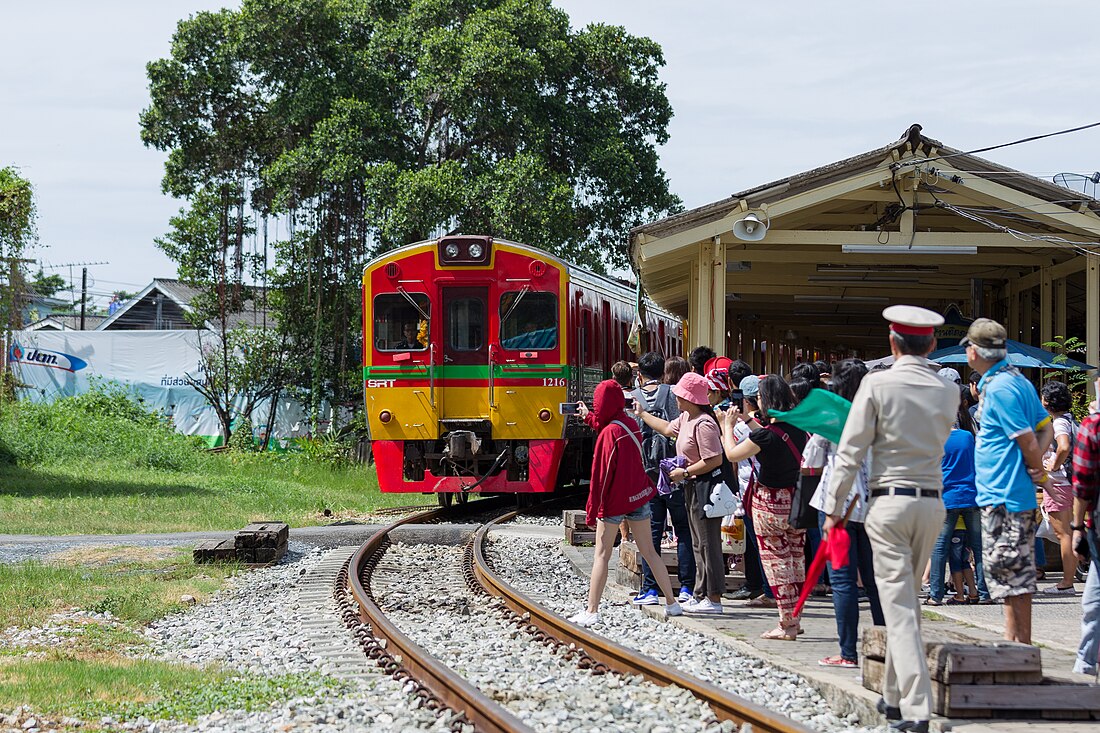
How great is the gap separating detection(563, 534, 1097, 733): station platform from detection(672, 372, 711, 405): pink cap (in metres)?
1.45

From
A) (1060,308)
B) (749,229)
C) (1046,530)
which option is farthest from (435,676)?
(1060,308)

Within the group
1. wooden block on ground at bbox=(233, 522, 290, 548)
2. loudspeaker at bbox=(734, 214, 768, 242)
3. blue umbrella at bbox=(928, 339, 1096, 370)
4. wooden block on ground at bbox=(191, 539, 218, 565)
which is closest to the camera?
wooden block on ground at bbox=(191, 539, 218, 565)

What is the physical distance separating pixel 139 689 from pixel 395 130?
2185 centimetres

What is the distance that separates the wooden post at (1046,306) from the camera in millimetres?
15906

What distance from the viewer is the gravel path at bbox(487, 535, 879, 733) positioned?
19.7ft

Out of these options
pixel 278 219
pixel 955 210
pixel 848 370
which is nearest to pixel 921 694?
pixel 848 370

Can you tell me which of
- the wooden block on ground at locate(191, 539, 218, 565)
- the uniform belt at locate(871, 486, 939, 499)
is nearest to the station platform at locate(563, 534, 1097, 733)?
the uniform belt at locate(871, 486, 939, 499)

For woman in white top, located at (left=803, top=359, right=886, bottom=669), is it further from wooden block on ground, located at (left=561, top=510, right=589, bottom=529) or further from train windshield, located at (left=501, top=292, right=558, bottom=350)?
train windshield, located at (left=501, top=292, right=558, bottom=350)

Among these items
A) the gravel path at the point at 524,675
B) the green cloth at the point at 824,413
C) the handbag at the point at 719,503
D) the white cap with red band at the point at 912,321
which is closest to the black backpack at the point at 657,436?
the handbag at the point at 719,503

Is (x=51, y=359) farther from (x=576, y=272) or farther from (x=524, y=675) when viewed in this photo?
(x=524, y=675)

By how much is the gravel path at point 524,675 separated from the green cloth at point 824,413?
1.45m

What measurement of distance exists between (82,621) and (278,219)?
20975mm

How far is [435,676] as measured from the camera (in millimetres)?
6562

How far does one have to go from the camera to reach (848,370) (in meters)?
7.09
